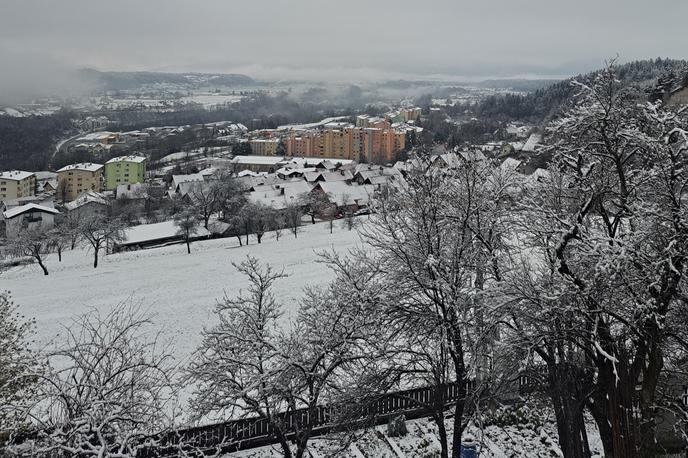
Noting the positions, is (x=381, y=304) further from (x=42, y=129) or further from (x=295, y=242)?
(x=42, y=129)

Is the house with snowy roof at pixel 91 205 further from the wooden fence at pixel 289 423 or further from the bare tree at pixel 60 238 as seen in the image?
the wooden fence at pixel 289 423

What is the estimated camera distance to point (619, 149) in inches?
255

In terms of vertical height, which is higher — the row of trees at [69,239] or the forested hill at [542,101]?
the forested hill at [542,101]

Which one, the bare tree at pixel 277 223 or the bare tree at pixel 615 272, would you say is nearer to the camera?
the bare tree at pixel 615 272

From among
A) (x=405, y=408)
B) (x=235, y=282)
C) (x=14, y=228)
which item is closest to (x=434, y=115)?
(x=14, y=228)

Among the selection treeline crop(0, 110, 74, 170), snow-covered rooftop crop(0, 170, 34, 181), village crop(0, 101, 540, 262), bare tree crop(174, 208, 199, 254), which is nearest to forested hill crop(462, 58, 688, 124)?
village crop(0, 101, 540, 262)

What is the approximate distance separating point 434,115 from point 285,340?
460ft

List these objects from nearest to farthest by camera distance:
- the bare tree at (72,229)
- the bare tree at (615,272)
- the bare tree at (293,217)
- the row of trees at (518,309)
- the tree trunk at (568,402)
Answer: the bare tree at (615,272) → the row of trees at (518,309) → the tree trunk at (568,402) → the bare tree at (72,229) → the bare tree at (293,217)

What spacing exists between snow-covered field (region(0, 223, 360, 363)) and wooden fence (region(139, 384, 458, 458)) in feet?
18.7

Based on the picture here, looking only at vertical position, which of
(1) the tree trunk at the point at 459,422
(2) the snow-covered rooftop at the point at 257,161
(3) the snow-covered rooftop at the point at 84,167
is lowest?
(3) the snow-covered rooftop at the point at 84,167

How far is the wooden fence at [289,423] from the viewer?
7402mm

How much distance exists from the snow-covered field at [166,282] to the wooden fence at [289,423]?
18.7 feet

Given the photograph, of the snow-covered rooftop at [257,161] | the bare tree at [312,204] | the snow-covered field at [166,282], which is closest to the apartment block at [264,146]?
the snow-covered rooftop at [257,161]

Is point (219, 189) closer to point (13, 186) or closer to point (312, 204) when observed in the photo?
point (312, 204)
